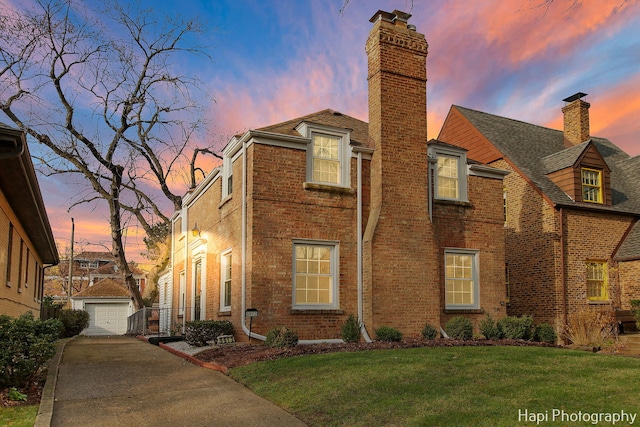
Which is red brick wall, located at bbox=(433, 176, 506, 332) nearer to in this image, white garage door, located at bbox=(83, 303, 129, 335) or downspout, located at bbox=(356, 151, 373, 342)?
downspout, located at bbox=(356, 151, 373, 342)

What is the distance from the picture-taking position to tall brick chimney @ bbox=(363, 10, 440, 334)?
14695 millimetres

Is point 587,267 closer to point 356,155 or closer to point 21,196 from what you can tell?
point 356,155

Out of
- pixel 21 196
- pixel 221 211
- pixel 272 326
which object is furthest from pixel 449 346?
pixel 21 196

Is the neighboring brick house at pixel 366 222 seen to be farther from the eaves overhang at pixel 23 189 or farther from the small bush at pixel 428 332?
the eaves overhang at pixel 23 189

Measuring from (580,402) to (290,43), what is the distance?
24.0 ft

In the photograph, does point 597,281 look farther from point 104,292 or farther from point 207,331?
point 104,292

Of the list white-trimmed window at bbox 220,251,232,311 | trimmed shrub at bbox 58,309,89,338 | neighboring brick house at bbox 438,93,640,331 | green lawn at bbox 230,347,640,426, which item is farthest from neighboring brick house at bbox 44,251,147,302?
green lawn at bbox 230,347,640,426

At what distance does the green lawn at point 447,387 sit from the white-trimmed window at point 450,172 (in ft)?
23.3

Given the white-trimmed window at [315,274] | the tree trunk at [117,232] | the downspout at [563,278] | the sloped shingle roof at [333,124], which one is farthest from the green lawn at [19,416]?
the tree trunk at [117,232]

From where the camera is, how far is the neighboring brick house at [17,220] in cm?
→ 822

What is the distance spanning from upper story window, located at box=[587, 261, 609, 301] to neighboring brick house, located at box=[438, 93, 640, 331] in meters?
0.03

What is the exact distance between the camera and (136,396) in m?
8.22

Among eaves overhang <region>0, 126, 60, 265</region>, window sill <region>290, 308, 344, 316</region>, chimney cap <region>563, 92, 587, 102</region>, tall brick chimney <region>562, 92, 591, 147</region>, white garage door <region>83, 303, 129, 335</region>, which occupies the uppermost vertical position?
chimney cap <region>563, 92, 587, 102</region>

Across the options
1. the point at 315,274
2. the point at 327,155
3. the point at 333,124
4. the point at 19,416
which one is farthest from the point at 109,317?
the point at 19,416
